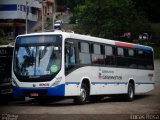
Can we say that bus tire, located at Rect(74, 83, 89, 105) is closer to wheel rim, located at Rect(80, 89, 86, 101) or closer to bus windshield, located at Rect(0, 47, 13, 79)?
wheel rim, located at Rect(80, 89, 86, 101)

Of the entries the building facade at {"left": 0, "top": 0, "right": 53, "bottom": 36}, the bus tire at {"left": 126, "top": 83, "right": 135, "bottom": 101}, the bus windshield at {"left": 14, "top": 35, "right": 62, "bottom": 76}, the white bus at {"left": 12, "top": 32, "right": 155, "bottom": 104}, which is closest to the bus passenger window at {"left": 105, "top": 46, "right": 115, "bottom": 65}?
the white bus at {"left": 12, "top": 32, "right": 155, "bottom": 104}

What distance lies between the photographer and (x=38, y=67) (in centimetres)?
1841

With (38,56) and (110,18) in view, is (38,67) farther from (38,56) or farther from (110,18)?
(110,18)

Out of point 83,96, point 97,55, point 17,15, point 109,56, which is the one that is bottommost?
point 83,96

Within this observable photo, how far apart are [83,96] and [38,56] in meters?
2.38

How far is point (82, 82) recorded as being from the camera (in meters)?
19.6

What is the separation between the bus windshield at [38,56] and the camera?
18.3 m

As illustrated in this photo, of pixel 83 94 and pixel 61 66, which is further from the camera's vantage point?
pixel 83 94

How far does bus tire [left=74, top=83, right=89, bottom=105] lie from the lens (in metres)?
19.3

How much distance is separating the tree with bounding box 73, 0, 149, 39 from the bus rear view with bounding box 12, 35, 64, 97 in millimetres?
37658

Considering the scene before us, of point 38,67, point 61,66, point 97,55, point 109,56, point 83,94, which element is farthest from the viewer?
point 109,56

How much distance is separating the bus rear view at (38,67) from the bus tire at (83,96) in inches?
45.6

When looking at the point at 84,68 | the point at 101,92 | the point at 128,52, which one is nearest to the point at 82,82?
the point at 84,68

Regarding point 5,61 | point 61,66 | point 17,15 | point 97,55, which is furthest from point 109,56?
point 17,15
